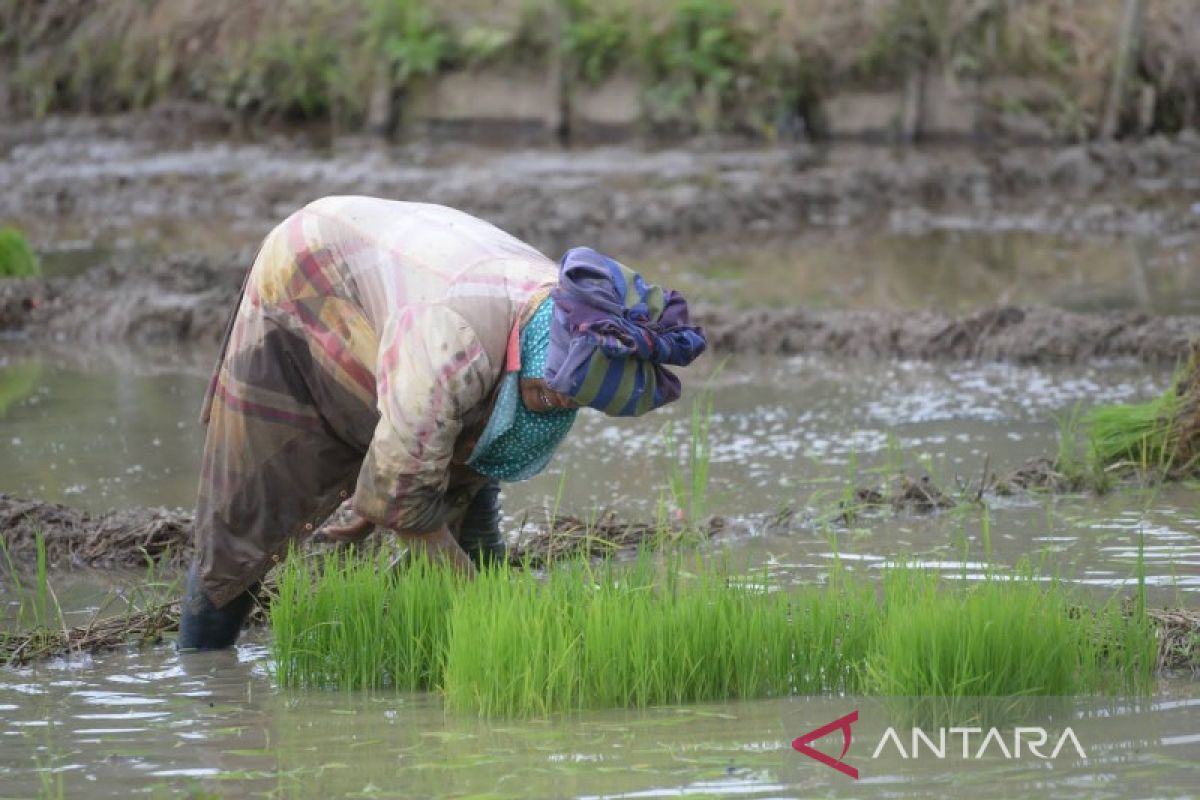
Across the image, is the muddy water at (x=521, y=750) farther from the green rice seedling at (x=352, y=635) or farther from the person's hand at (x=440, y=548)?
the person's hand at (x=440, y=548)

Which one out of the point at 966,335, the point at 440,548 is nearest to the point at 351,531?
the point at 440,548

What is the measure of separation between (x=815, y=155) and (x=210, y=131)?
8.16 meters

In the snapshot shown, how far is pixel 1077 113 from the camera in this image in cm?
1955

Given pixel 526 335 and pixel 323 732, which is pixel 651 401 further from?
pixel 323 732

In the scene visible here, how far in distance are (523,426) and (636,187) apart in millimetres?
12768

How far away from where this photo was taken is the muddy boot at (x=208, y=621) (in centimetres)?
452

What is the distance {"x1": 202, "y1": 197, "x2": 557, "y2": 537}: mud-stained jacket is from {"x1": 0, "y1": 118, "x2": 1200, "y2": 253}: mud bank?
29.9ft

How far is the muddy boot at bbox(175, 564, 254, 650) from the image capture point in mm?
4520

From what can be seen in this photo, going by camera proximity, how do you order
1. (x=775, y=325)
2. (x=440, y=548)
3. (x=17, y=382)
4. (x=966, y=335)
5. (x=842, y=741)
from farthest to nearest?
1. (x=775, y=325)
2. (x=966, y=335)
3. (x=17, y=382)
4. (x=440, y=548)
5. (x=842, y=741)

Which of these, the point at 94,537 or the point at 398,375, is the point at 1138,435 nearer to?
the point at 398,375

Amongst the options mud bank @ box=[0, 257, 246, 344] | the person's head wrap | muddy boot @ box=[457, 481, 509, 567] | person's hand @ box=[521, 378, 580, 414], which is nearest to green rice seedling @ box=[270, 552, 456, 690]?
muddy boot @ box=[457, 481, 509, 567]

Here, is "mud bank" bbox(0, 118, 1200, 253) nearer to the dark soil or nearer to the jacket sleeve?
the dark soil

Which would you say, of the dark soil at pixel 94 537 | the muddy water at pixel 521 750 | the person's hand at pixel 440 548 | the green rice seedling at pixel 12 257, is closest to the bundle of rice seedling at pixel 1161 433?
the muddy water at pixel 521 750

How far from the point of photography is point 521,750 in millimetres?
3768
